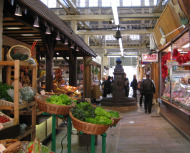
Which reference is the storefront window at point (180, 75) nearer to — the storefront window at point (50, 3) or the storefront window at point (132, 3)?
the storefront window at point (132, 3)

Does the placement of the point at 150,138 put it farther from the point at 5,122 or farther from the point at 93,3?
the point at 93,3

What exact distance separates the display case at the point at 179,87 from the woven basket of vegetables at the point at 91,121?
2.99 metres

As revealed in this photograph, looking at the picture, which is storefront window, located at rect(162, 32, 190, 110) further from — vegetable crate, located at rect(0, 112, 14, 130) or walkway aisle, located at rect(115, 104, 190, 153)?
vegetable crate, located at rect(0, 112, 14, 130)

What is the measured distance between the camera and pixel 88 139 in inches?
206

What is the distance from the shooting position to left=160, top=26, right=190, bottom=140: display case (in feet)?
19.9

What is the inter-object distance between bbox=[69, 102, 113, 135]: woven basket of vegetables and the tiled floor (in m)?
1.46

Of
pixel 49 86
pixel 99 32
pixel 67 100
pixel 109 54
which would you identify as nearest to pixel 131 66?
pixel 109 54

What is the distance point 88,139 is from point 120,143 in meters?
0.87

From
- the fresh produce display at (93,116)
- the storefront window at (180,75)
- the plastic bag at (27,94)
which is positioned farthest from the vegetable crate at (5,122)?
the storefront window at (180,75)

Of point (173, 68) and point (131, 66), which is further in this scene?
point (131, 66)

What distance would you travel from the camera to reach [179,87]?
24.3 ft

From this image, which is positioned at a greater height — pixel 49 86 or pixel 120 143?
pixel 49 86

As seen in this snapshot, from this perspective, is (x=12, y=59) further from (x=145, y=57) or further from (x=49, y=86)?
(x=145, y=57)

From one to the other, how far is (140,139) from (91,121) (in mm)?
3267
